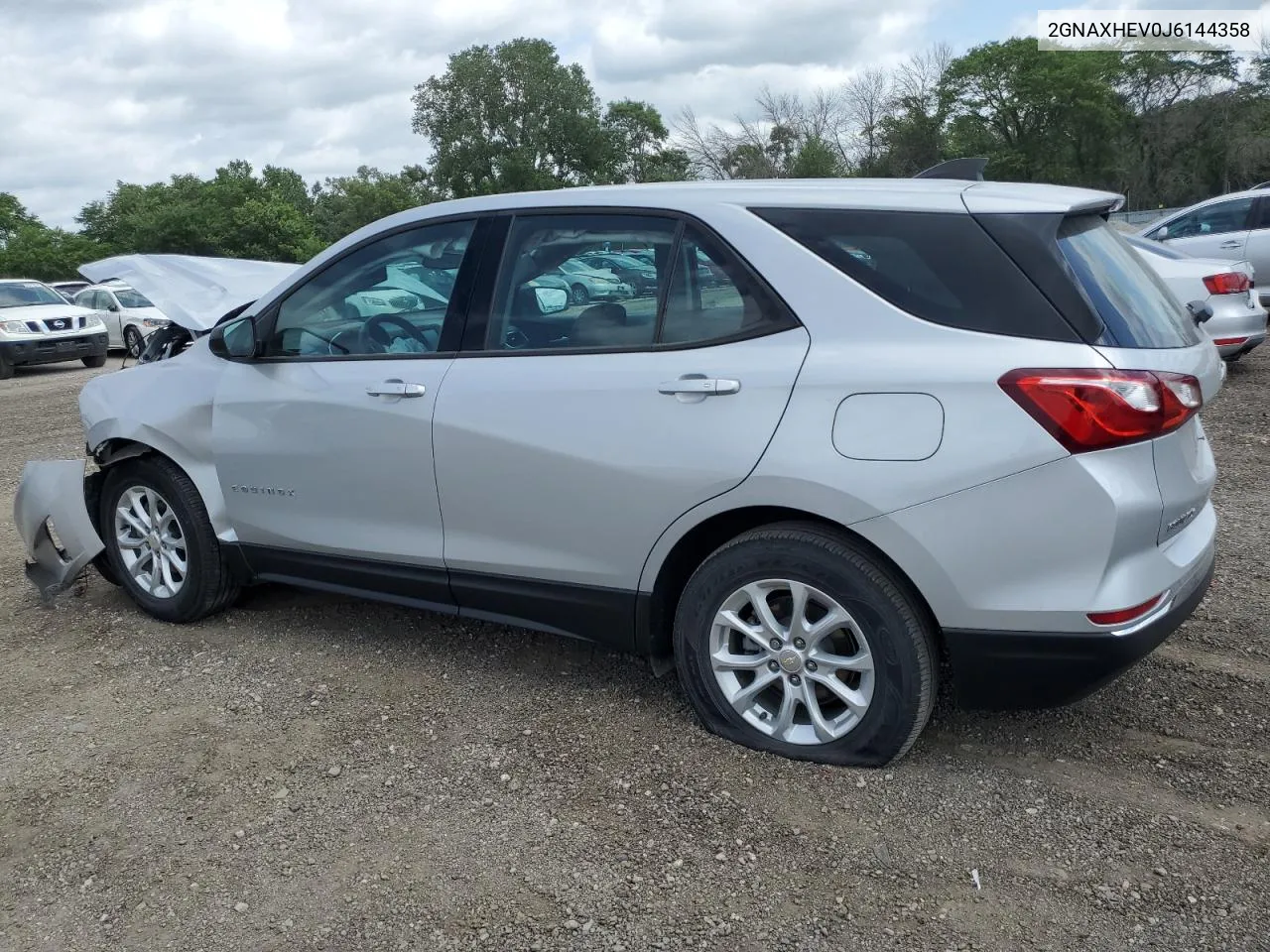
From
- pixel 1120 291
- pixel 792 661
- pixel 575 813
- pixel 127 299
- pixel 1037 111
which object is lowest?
pixel 575 813

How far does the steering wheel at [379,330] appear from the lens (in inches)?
158

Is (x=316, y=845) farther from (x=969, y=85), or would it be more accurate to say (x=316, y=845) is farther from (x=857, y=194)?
(x=969, y=85)

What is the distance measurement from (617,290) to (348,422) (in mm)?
1151

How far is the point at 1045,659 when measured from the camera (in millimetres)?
2914

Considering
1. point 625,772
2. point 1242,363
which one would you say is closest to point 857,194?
point 625,772

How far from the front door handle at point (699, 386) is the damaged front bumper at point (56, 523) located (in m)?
3.03

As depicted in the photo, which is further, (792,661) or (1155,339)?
(792,661)

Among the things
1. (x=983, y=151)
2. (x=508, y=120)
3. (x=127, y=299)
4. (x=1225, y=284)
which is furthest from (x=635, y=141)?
(x=1225, y=284)

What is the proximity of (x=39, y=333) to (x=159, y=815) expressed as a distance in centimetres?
1672

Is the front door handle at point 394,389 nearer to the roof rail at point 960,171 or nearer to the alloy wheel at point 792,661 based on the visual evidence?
the alloy wheel at point 792,661

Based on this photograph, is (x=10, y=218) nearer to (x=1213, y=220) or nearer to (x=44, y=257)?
(x=44, y=257)

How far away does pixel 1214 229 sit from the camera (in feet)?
41.6

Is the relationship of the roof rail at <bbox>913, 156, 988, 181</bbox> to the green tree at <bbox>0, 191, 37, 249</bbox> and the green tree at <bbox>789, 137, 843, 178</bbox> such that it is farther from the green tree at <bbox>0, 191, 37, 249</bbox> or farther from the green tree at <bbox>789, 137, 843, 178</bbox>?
the green tree at <bbox>0, 191, 37, 249</bbox>

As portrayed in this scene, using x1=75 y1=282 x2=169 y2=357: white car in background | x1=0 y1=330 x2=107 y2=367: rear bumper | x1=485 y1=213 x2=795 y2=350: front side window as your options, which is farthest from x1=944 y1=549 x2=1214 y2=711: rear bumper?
x1=75 y1=282 x2=169 y2=357: white car in background
